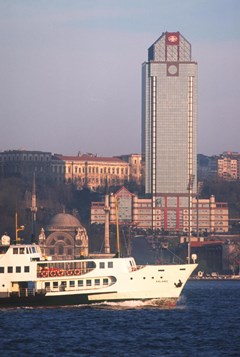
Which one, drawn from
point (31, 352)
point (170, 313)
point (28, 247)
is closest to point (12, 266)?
point (28, 247)

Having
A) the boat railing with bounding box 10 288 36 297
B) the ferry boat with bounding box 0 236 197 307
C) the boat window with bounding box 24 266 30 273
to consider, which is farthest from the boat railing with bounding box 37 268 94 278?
the boat railing with bounding box 10 288 36 297

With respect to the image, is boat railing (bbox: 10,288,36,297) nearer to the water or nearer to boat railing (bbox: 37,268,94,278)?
the water

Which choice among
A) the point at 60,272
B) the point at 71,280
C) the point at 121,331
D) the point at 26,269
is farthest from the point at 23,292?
the point at 121,331

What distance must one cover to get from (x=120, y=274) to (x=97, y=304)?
8.27ft

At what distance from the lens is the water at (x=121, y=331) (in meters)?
84.1

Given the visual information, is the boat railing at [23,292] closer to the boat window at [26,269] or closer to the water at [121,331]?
the water at [121,331]

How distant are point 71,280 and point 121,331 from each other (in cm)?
1524

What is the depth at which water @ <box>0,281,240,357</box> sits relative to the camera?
8406 cm

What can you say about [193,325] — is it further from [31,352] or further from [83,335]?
[31,352]

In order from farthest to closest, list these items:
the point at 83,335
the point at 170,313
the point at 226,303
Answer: the point at 226,303 < the point at 170,313 < the point at 83,335

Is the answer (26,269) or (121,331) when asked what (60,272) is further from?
(121,331)

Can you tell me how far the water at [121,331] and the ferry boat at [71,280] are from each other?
704 mm

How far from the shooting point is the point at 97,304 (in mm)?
107938

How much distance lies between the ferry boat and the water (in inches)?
27.7
